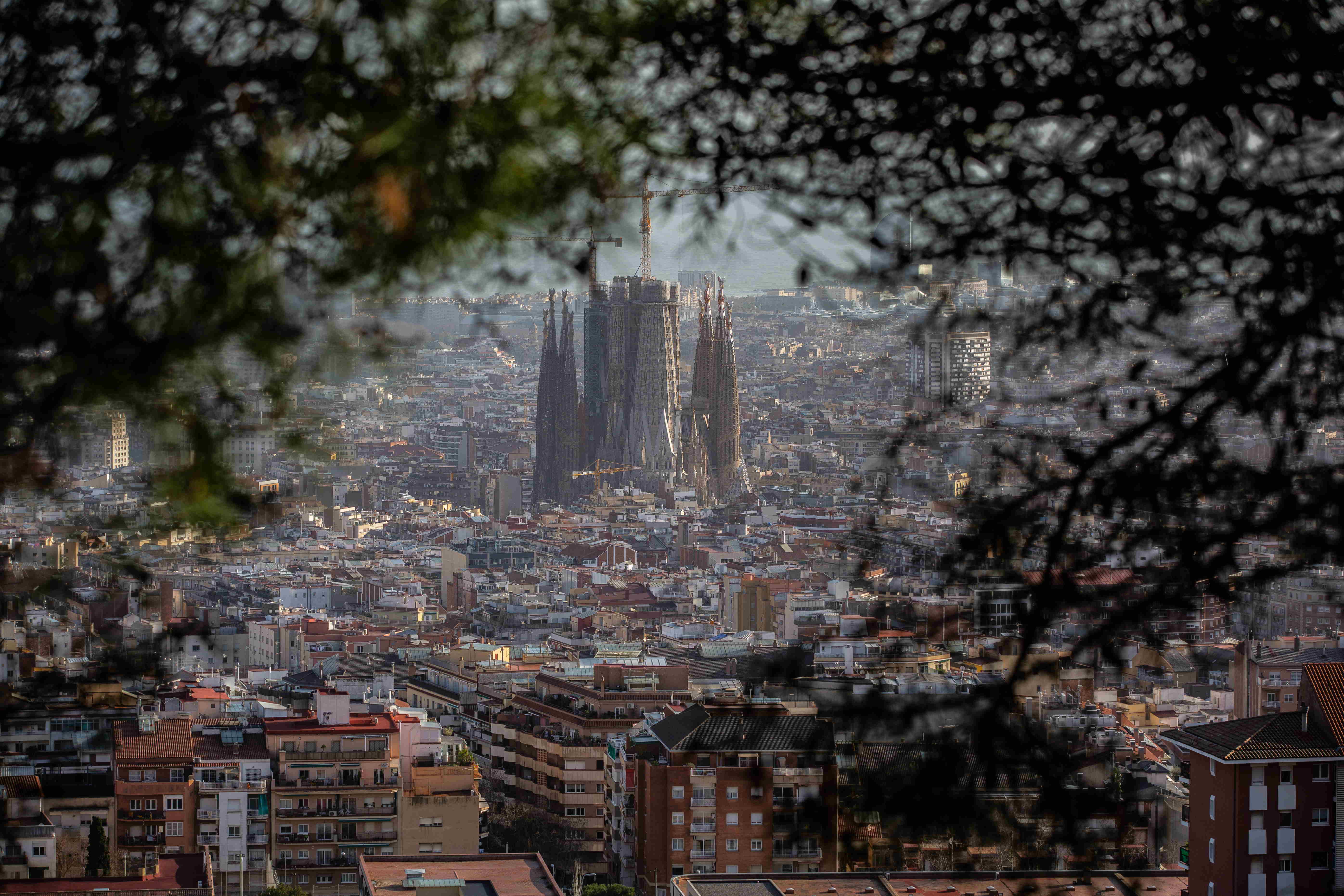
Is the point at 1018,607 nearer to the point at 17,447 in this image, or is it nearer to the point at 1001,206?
the point at 1001,206

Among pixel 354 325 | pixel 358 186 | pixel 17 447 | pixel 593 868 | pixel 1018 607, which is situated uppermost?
pixel 358 186

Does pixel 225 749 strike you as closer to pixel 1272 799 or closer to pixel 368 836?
pixel 368 836

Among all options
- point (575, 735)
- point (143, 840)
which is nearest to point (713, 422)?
point (575, 735)

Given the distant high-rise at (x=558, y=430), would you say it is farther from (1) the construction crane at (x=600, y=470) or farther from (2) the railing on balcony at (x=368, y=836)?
(2) the railing on balcony at (x=368, y=836)

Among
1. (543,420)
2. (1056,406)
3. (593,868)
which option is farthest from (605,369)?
(1056,406)

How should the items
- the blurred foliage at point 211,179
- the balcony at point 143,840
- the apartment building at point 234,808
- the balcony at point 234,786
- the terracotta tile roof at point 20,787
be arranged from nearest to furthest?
the blurred foliage at point 211,179 < the terracotta tile roof at point 20,787 < the balcony at point 143,840 < the apartment building at point 234,808 < the balcony at point 234,786

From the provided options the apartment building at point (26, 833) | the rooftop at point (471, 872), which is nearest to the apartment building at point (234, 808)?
the rooftop at point (471, 872)

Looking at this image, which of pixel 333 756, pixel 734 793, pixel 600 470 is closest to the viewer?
pixel 734 793
